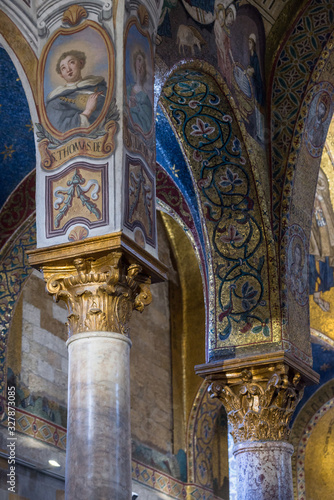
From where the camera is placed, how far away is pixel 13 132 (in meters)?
7.77

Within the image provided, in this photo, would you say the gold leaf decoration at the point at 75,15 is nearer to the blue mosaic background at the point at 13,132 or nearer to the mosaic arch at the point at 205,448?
the blue mosaic background at the point at 13,132

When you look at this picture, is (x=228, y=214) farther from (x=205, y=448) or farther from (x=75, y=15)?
(x=205, y=448)

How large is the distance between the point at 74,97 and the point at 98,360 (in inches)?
63.5

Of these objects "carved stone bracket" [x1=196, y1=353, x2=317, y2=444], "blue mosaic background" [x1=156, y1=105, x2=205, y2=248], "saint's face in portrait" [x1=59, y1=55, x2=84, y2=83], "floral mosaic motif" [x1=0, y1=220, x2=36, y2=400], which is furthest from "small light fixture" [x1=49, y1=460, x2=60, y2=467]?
"saint's face in portrait" [x1=59, y1=55, x2=84, y2=83]

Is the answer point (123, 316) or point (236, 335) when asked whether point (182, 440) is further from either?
point (123, 316)

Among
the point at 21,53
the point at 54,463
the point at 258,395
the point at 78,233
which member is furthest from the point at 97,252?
the point at 54,463

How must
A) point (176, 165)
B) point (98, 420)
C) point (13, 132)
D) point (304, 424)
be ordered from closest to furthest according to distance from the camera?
1. point (98, 420)
2. point (13, 132)
3. point (176, 165)
4. point (304, 424)

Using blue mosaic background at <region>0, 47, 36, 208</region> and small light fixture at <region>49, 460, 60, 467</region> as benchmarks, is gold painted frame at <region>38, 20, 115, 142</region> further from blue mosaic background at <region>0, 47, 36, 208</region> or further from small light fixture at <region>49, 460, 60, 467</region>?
small light fixture at <region>49, 460, 60, 467</region>

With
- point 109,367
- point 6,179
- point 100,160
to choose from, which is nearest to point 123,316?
point 109,367

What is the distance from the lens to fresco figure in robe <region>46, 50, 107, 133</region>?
17.8 ft

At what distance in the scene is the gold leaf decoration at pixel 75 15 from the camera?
18.5 ft

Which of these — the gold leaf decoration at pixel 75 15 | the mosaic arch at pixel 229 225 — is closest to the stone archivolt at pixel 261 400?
the mosaic arch at pixel 229 225

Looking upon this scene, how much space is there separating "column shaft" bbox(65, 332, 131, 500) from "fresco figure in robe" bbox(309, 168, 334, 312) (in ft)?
24.3

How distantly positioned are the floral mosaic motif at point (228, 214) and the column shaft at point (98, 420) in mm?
2849
